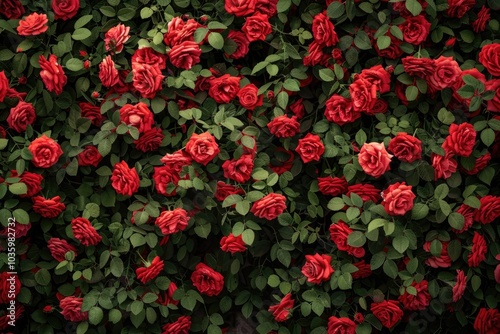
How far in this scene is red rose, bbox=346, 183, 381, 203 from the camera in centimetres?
221

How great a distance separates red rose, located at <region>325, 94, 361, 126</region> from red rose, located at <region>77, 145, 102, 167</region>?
822mm

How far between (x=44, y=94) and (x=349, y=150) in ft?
3.58

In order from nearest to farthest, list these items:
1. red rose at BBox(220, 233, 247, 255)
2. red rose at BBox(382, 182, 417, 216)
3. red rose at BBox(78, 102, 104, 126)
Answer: red rose at BBox(382, 182, 417, 216) < red rose at BBox(220, 233, 247, 255) < red rose at BBox(78, 102, 104, 126)

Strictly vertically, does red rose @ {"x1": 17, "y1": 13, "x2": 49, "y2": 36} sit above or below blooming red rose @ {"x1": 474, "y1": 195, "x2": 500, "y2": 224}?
above

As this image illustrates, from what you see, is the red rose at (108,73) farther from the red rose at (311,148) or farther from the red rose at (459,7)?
the red rose at (459,7)

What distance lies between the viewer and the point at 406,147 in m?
2.12

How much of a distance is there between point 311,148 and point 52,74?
36.0 inches

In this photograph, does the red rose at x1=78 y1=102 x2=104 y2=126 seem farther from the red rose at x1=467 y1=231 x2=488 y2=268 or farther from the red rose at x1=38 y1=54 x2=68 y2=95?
the red rose at x1=467 y1=231 x2=488 y2=268

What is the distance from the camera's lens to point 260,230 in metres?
2.30

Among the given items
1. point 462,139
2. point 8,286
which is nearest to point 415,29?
point 462,139

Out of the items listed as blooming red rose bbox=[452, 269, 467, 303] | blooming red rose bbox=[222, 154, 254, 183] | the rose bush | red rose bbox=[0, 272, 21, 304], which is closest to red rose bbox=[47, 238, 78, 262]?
the rose bush

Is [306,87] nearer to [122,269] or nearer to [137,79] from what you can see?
[137,79]

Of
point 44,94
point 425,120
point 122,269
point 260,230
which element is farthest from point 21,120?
point 425,120

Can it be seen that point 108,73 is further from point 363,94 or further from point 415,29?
point 415,29
